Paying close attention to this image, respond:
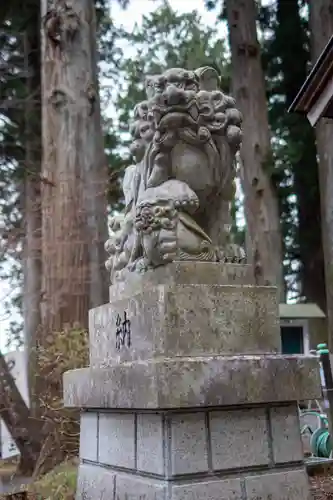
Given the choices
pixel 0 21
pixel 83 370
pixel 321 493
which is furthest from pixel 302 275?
pixel 83 370

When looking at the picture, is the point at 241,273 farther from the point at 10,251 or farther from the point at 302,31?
the point at 302,31

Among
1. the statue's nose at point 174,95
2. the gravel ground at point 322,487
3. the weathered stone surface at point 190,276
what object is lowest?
the gravel ground at point 322,487

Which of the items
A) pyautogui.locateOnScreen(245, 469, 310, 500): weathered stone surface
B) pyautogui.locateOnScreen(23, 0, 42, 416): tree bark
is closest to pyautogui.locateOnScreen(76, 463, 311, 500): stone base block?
pyautogui.locateOnScreen(245, 469, 310, 500): weathered stone surface

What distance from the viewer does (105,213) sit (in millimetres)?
7191

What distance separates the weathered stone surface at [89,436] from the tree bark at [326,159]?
6.27m

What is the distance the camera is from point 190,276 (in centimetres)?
314

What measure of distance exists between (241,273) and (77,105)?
14.9 feet

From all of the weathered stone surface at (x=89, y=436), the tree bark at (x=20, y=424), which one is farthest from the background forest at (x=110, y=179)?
the weathered stone surface at (x=89, y=436)

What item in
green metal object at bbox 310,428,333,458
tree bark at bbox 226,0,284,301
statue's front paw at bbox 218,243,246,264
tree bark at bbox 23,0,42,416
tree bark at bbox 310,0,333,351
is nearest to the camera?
statue's front paw at bbox 218,243,246,264

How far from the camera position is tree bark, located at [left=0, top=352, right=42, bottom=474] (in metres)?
6.70

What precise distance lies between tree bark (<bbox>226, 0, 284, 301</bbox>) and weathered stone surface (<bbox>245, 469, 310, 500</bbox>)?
726 cm

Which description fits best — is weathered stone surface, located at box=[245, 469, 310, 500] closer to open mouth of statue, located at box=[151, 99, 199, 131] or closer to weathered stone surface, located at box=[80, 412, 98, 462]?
weathered stone surface, located at box=[80, 412, 98, 462]

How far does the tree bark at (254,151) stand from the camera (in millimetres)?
10891

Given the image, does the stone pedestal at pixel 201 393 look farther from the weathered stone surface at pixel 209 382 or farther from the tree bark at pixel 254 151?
the tree bark at pixel 254 151
